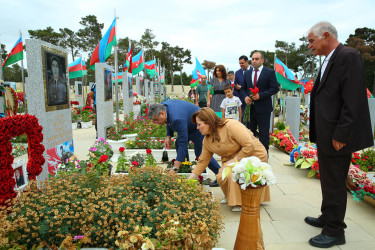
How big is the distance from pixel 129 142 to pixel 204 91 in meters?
4.62

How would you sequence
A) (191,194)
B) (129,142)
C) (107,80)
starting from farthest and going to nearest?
(107,80)
(129,142)
(191,194)

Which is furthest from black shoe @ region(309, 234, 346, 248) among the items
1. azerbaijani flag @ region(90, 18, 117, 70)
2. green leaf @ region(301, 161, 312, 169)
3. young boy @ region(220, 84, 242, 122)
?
azerbaijani flag @ region(90, 18, 117, 70)

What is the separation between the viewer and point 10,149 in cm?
264

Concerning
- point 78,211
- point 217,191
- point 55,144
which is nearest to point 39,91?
point 55,144

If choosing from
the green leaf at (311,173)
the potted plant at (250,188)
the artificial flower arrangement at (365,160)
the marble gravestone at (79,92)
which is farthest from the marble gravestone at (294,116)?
the marble gravestone at (79,92)

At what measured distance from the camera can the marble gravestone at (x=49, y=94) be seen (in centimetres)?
396

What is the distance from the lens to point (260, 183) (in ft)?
7.43

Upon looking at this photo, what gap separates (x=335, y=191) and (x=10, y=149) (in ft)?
10.4

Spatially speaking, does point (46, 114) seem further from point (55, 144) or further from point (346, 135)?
point (346, 135)

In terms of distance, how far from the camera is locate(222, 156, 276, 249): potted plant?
7.31ft

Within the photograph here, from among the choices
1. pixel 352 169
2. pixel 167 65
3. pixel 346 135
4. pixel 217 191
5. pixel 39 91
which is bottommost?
pixel 217 191

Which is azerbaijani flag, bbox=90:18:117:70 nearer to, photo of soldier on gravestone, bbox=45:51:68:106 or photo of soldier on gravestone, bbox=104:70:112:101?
photo of soldier on gravestone, bbox=104:70:112:101

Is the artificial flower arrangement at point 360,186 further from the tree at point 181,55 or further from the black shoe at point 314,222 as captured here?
the tree at point 181,55

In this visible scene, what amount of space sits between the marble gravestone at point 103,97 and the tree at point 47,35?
105 feet
